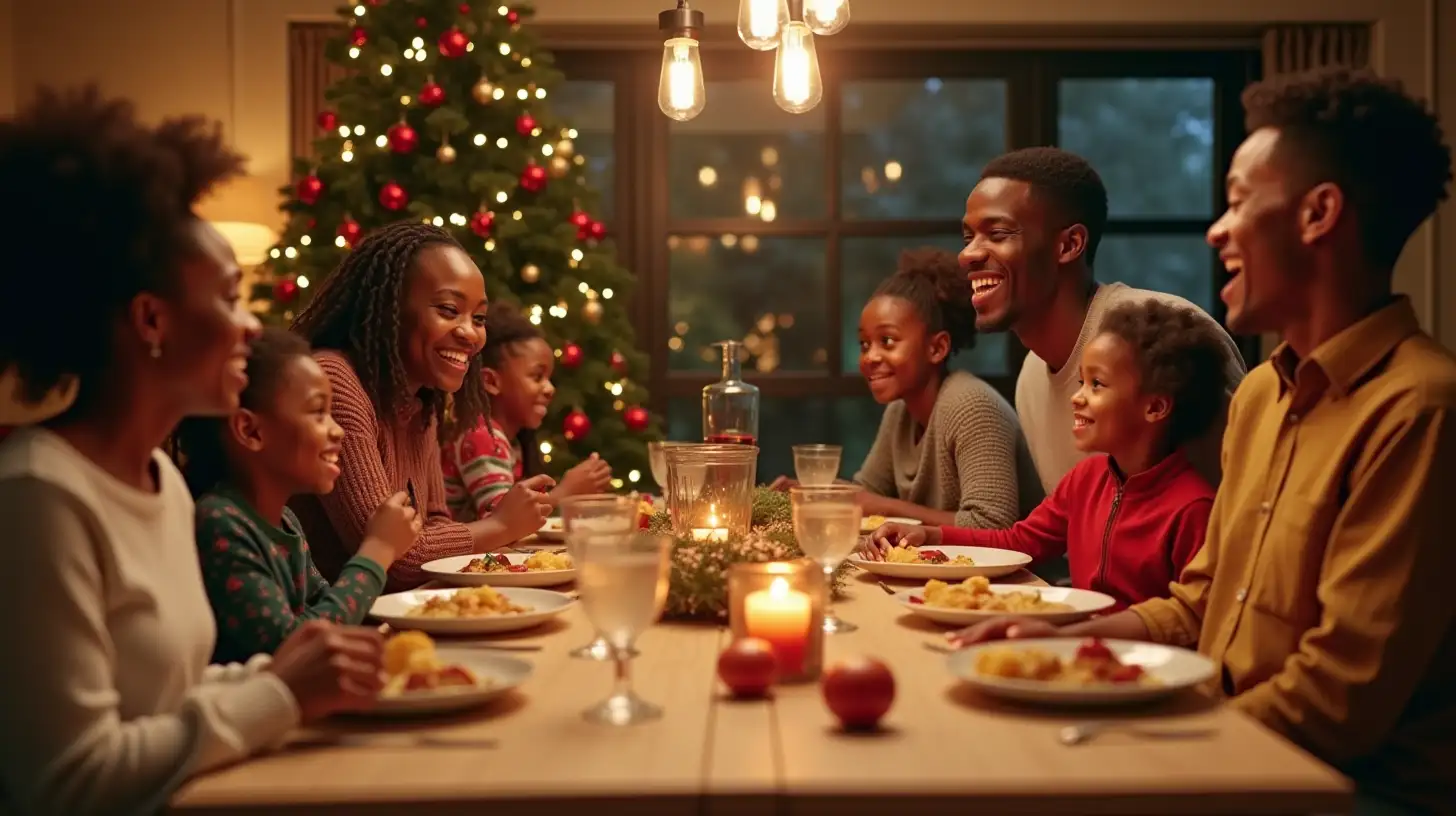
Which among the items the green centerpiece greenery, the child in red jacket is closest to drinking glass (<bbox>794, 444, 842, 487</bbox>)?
the child in red jacket

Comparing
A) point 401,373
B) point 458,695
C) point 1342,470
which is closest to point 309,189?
point 401,373

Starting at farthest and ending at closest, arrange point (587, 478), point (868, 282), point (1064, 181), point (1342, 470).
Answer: point (868, 282), point (587, 478), point (1064, 181), point (1342, 470)

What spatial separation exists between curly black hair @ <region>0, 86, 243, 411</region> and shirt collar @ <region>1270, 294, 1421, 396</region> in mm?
1363

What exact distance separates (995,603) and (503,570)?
33.0 inches

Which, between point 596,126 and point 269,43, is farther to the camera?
point 596,126

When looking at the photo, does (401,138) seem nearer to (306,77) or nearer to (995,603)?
(306,77)

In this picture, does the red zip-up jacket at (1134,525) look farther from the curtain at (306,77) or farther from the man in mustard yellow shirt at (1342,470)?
the curtain at (306,77)

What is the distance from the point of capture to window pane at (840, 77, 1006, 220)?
6109 millimetres

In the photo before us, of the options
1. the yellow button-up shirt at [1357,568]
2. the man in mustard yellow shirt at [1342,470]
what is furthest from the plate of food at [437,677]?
the yellow button-up shirt at [1357,568]

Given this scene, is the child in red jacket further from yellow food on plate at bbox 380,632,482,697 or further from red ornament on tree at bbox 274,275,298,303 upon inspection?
red ornament on tree at bbox 274,275,298,303

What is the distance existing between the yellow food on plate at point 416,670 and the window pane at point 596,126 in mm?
4731

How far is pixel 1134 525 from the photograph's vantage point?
2398 mm

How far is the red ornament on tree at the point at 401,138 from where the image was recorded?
4.96m

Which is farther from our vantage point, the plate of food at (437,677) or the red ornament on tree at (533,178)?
the red ornament on tree at (533,178)
